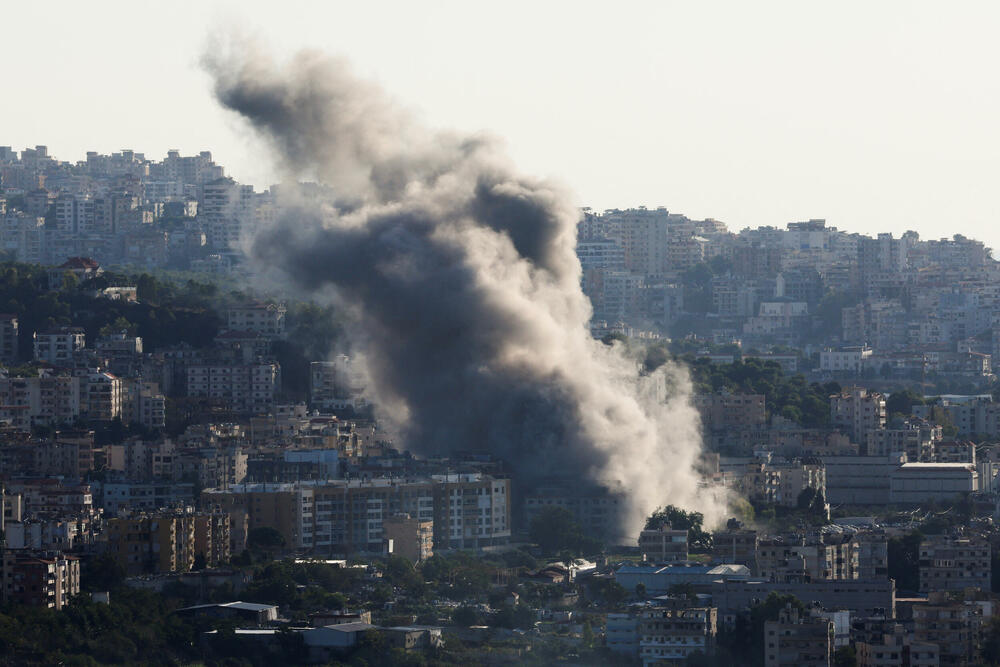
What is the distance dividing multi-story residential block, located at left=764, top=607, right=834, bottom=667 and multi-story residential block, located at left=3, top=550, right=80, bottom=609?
10.1 m

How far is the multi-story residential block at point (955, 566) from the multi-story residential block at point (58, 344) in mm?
24832

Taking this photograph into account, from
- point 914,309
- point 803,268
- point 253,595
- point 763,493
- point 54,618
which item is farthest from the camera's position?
point 803,268

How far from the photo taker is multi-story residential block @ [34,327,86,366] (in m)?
67.2

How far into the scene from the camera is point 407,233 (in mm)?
59812

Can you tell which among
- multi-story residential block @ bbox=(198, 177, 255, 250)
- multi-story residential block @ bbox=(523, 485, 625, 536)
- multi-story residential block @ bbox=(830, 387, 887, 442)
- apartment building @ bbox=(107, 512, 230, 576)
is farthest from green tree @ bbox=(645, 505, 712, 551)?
multi-story residential block @ bbox=(198, 177, 255, 250)

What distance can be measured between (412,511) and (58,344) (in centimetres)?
1740

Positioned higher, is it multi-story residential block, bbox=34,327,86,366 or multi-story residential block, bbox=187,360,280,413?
multi-story residential block, bbox=34,327,86,366

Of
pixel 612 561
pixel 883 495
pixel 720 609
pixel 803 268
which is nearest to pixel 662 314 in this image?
pixel 803 268

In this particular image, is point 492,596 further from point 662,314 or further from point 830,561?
point 662,314

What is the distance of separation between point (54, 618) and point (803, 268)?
64860 mm

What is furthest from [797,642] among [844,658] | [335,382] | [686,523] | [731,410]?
[335,382]

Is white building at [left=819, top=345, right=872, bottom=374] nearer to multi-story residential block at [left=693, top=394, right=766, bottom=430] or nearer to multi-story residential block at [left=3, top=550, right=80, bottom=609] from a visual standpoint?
multi-story residential block at [left=693, top=394, right=766, bottom=430]

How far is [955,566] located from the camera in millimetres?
48031

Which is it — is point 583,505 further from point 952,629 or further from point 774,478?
point 952,629
